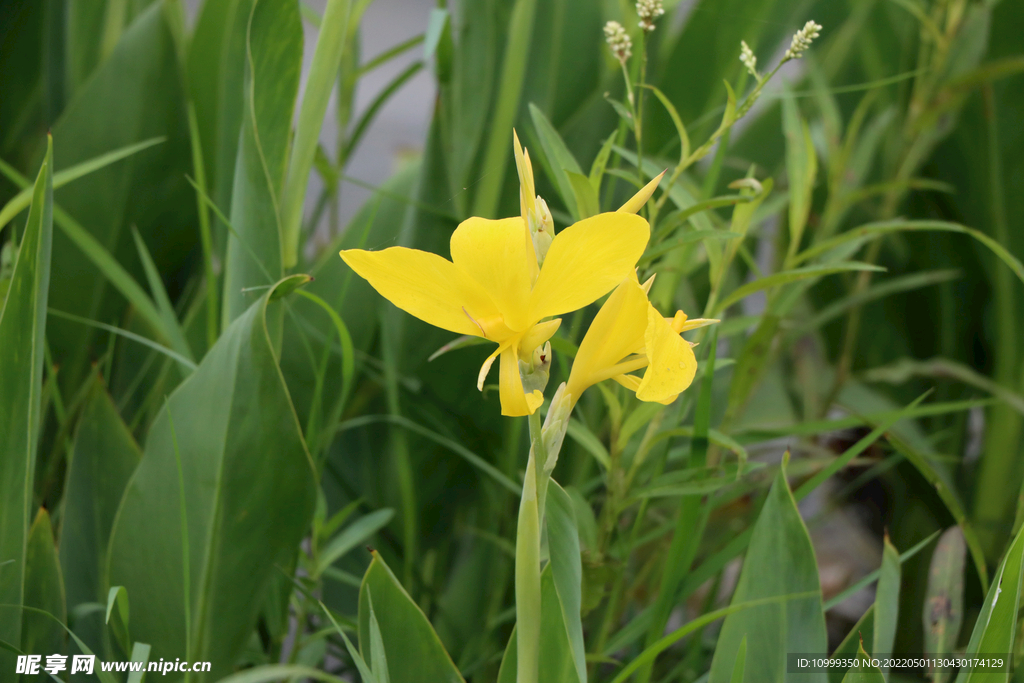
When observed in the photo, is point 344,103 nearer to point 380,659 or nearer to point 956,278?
point 380,659

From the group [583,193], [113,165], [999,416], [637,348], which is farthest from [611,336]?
[999,416]

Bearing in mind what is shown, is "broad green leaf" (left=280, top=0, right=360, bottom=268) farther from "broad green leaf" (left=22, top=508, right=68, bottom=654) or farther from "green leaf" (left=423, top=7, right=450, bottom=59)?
"broad green leaf" (left=22, top=508, right=68, bottom=654)

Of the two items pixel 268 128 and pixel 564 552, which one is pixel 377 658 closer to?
pixel 564 552

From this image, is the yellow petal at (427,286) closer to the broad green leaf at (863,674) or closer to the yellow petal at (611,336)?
the yellow petal at (611,336)

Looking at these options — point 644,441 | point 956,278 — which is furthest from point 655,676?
point 956,278

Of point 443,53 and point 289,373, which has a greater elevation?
point 443,53

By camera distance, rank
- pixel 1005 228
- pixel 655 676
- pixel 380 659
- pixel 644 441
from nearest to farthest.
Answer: pixel 380 659 → pixel 644 441 → pixel 655 676 → pixel 1005 228

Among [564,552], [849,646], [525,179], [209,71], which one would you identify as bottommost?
[849,646]
